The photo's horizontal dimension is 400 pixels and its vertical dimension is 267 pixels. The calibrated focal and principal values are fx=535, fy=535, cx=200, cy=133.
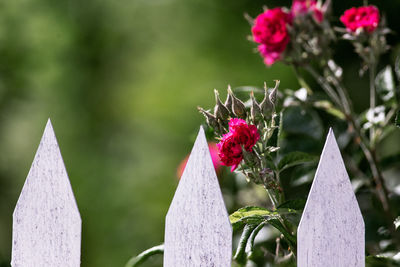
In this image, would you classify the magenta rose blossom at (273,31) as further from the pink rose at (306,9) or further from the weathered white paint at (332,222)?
the weathered white paint at (332,222)

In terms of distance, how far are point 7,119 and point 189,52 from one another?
163 cm

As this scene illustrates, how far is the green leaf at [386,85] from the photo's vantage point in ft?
4.50

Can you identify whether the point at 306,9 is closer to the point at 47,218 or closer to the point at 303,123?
the point at 303,123

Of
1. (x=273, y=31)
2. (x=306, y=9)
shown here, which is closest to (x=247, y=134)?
(x=273, y=31)

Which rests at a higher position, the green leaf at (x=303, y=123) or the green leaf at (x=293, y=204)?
the green leaf at (x=303, y=123)

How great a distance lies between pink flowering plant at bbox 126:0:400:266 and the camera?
945 millimetres

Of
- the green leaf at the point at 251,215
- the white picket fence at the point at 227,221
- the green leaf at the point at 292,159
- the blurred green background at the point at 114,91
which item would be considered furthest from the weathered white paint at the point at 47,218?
the blurred green background at the point at 114,91

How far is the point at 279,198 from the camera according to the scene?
1.04m

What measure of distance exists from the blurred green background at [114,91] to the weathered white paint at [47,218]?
116 inches

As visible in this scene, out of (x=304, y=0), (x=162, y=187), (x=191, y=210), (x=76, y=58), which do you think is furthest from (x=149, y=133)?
(x=191, y=210)

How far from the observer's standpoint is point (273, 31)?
123 cm

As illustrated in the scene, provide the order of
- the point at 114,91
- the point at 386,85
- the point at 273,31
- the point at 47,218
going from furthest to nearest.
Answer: the point at 114,91 → the point at 386,85 → the point at 273,31 → the point at 47,218

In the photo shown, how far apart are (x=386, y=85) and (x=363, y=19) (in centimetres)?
22

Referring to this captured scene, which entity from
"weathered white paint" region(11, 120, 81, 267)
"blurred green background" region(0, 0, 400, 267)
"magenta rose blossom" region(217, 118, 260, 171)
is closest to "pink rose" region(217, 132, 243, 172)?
"magenta rose blossom" region(217, 118, 260, 171)
